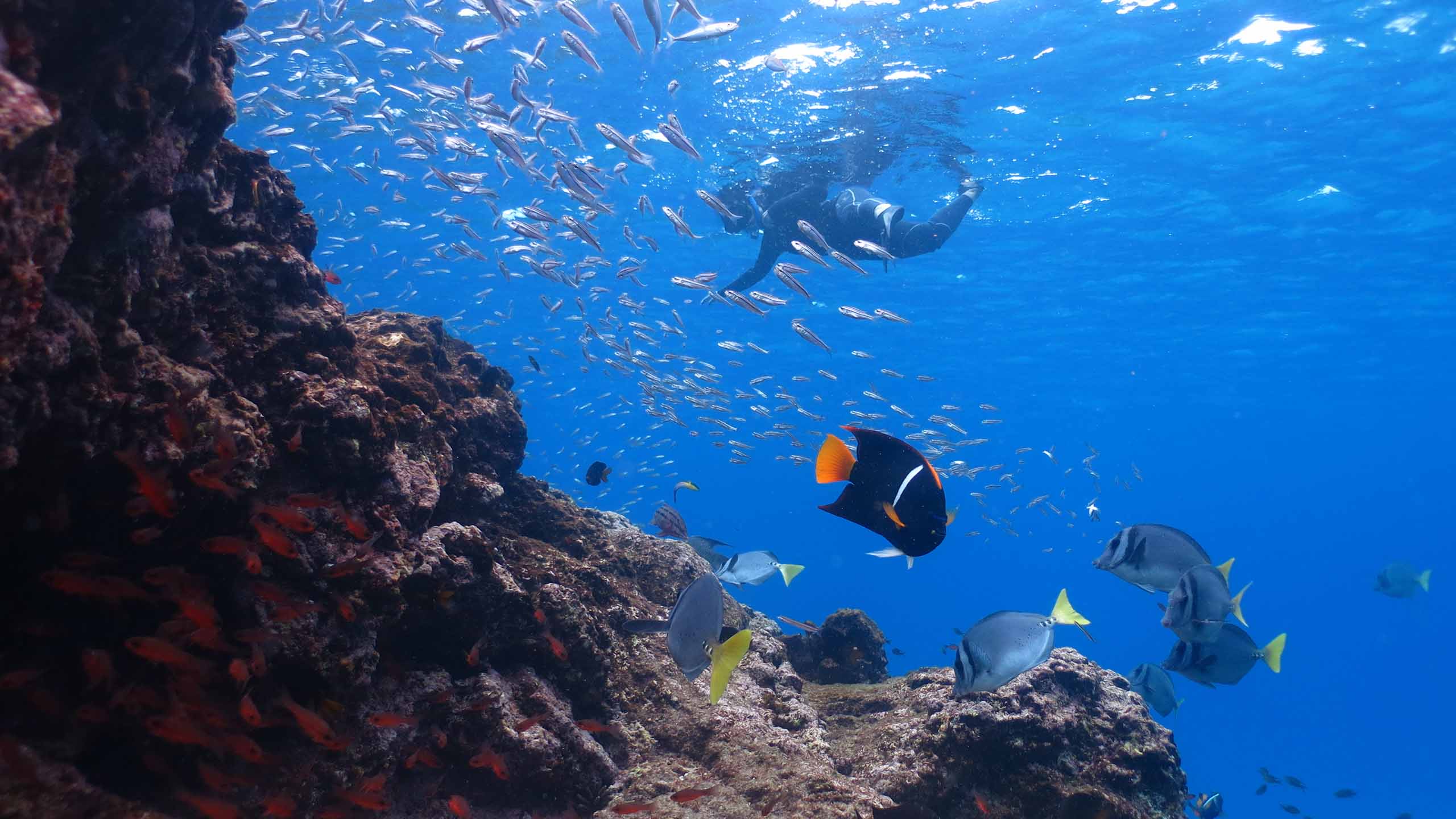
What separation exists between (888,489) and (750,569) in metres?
4.76

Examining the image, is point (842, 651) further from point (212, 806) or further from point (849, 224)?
point (849, 224)

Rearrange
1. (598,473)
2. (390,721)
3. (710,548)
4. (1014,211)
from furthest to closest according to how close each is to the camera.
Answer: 1. (1014,211)
2. (710,548)
3. (598,473)
4. (390,721)

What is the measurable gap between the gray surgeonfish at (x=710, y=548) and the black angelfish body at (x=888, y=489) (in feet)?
21.2

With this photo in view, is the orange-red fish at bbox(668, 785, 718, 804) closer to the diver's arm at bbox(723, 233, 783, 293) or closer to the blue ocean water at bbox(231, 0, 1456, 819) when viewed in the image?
the blue ocean water at bbox(231, 0, 1456, 819)

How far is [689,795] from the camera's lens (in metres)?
4.07

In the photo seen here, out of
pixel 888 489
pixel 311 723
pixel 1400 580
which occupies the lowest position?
pixel 311 723

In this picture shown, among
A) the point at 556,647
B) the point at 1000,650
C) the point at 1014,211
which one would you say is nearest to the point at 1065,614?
the point at 1000,650

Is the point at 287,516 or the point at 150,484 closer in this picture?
the point at 150,484

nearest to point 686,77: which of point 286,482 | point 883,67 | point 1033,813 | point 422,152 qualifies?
point 883,67

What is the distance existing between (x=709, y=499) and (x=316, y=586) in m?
146

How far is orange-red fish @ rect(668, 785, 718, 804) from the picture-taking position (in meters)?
4.07

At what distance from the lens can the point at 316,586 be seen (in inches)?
138

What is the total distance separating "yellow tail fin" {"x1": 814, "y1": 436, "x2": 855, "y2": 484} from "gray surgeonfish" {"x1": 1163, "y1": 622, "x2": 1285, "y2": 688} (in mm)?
4570

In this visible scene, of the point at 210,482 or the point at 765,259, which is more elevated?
the point at 765,259
